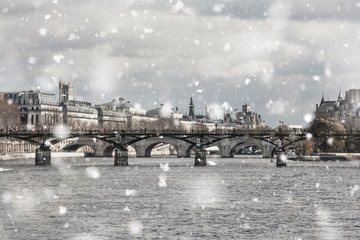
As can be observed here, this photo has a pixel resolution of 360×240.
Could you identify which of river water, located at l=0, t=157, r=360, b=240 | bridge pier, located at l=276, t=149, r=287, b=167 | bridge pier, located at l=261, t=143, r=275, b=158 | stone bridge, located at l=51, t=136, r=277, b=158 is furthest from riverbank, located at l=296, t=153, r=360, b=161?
river water, located at l=0, t=157, r=360, b=240

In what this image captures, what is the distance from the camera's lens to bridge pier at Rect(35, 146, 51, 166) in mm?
108188

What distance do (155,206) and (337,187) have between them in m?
21.0

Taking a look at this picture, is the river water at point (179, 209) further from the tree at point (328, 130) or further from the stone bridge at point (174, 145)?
the stone bridge at point (174, 145)

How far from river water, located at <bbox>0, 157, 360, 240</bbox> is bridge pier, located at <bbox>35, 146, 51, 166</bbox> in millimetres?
35429

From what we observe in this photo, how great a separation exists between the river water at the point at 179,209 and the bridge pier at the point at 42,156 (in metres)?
35.4

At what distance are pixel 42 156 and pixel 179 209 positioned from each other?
6360cm

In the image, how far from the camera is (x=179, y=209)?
46688 millimetres

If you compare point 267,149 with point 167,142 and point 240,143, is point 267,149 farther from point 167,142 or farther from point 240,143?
point 167,142

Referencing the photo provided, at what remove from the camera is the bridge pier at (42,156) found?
355ft

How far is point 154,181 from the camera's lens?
7256cm

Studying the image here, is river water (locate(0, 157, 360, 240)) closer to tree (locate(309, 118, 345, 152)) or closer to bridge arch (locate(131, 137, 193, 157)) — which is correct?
tree (locate(309, 118, 345, 152))

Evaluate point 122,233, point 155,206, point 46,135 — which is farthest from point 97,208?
point 46,135

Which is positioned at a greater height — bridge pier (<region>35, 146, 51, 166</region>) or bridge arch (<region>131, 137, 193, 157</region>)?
bridge arch (<region>131, 137, 193, 157</region>)

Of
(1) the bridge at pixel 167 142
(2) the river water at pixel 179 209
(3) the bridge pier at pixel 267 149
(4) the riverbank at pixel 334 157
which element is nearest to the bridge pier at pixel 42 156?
(1) the bridge at pixel 167 142
